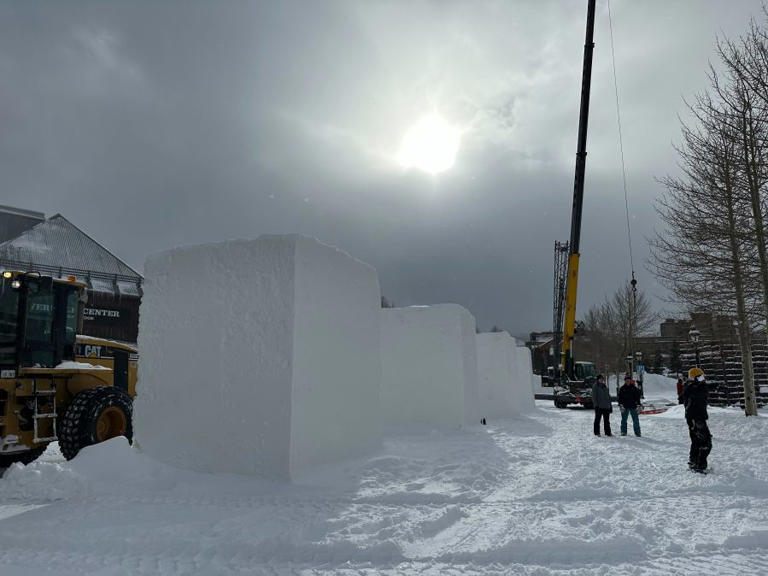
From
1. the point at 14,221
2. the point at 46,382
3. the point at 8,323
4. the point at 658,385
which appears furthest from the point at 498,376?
the point at 14,221

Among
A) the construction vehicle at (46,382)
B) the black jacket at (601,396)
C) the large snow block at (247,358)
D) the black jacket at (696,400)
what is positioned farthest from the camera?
the black jacket at (601,396)

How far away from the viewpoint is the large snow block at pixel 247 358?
678 cm

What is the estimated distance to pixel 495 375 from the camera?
730 inches

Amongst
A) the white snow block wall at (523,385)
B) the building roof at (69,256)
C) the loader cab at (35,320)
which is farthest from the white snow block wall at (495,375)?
the building roof at (69,256)

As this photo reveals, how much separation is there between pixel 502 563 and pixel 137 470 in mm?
4934

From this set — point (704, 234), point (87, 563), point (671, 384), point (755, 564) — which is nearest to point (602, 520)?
point (755, 564)

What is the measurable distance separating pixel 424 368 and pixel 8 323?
28.2 feet

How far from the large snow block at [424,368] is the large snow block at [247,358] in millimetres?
4925

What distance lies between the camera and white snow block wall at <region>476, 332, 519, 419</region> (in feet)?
58.2

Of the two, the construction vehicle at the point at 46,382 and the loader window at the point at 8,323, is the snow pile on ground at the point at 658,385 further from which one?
the loader window at the point at 8,323

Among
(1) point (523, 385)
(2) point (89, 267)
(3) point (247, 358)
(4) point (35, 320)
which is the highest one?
(2) point (89, 267)

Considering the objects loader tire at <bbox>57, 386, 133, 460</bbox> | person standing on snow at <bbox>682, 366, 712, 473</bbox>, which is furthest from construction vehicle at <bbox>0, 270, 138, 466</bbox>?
person standing on snow at <bbox>682, 366, 712, 473</bbox>

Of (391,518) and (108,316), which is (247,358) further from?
(108,316)

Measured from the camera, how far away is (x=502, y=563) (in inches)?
167
